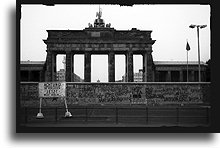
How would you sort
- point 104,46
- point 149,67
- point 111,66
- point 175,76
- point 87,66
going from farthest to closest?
1. point 175,76
2. point 149,67
3. point 104,46
4. point 87,66
5. point 111,66

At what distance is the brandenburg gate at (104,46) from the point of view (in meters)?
35.1

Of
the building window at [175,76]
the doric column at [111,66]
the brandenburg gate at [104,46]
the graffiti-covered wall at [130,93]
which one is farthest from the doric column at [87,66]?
the building window at [175,76]

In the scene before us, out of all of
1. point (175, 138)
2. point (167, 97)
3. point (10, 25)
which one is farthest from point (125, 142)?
point (167, 97)

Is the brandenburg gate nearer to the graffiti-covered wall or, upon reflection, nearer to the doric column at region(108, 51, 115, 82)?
the doric column at region(108, 51, 115, 82)

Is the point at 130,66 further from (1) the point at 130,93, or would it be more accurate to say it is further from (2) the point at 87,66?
(1) the point at 130,93

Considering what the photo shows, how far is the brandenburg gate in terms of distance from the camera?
35.1m

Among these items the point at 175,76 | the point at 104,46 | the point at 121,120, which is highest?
the point at 104,46

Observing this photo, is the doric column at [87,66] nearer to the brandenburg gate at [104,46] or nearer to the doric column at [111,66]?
the brandenburg gate at [104,46]

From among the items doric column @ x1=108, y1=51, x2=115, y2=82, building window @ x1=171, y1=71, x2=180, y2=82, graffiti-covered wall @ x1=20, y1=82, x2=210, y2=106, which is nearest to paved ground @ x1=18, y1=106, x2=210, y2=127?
graffiti-covered wall @ x1=20, y1=82, x2=210, y2=106

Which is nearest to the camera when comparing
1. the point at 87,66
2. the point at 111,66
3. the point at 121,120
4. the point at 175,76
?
the point at 121,120

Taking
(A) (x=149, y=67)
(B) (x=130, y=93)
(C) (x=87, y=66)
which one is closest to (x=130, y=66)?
(A) (x=149, y=67)

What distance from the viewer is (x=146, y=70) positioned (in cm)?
3656

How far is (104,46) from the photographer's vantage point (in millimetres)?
37219

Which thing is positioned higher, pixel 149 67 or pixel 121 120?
pixel 149 67
